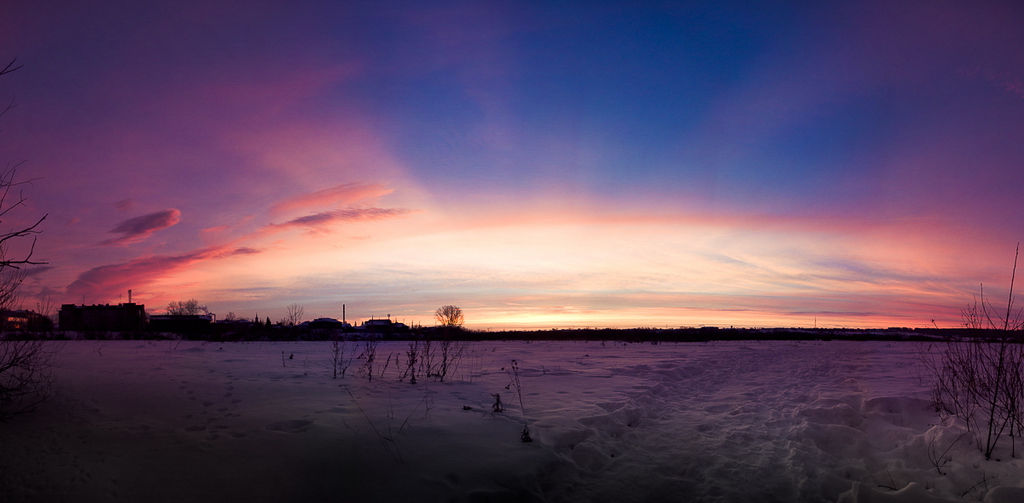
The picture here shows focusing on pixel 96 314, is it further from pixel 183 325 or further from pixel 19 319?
pixel 19 319

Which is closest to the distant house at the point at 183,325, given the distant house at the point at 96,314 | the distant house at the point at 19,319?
the distant house at the point at 96,314

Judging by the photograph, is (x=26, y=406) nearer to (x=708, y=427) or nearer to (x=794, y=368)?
(x=708, y=427)

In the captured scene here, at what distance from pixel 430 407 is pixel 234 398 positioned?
3171 mm

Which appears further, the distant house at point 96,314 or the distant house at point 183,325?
the distant house at point 96,314

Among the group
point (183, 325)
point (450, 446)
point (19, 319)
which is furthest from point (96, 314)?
point (450, 446)

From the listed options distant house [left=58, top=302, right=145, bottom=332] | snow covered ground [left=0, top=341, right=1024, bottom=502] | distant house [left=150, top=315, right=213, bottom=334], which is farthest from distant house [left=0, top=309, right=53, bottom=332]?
distant house [left=58, top=302, right=145, bottom=332]

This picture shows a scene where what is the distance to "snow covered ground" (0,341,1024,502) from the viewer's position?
184 inches

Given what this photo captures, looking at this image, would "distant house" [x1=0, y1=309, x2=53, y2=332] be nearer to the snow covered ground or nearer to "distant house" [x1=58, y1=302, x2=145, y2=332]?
the snow covered ground

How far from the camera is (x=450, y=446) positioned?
6.05 meters

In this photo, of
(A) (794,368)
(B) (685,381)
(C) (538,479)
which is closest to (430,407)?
(C) (538,479)

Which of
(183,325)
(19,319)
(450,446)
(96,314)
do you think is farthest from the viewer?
(96,314)

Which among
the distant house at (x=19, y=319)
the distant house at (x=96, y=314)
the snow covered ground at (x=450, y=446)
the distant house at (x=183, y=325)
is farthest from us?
the distant house at (x=96, y=314)

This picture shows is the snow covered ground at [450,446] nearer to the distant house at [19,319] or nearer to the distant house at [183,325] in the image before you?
the distant house at [19,319]

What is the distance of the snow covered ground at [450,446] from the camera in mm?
4672
